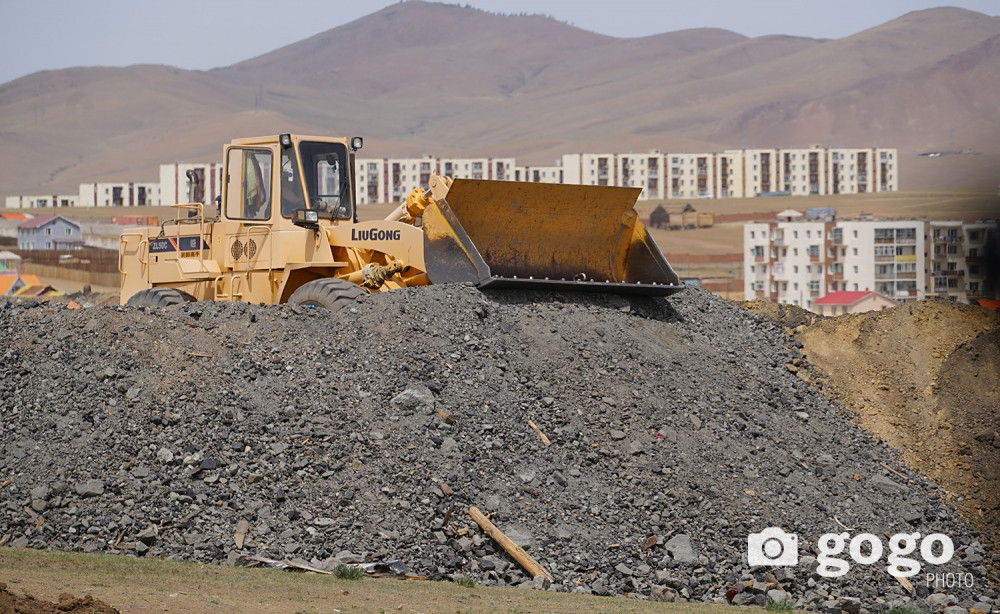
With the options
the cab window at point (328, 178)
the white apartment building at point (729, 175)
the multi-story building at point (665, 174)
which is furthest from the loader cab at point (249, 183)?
the white apartment building at point (729, 175)

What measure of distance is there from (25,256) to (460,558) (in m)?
86.7

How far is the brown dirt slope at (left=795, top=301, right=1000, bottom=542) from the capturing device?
487 inches

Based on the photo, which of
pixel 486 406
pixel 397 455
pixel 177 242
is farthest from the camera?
pixel 177 242

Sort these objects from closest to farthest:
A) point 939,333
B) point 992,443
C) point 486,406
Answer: point 486,406
point 992,443
point 939,333

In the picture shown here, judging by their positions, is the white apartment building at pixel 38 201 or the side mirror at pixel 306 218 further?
the white apartment building at pixel 38 201

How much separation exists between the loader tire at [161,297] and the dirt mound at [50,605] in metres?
9.72

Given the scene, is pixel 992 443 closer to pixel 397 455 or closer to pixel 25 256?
pixel 397 455

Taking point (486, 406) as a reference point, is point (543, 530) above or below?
below

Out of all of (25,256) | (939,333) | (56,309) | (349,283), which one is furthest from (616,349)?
(25,256)

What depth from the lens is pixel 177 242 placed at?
55.5 ft

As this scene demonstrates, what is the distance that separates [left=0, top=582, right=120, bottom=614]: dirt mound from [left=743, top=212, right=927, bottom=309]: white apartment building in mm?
66153

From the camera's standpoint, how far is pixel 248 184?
1581 centimetres

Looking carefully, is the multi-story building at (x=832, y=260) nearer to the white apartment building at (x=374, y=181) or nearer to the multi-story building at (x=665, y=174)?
the multi-story building at (x=665, y=174)

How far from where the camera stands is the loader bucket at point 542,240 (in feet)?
45.3
